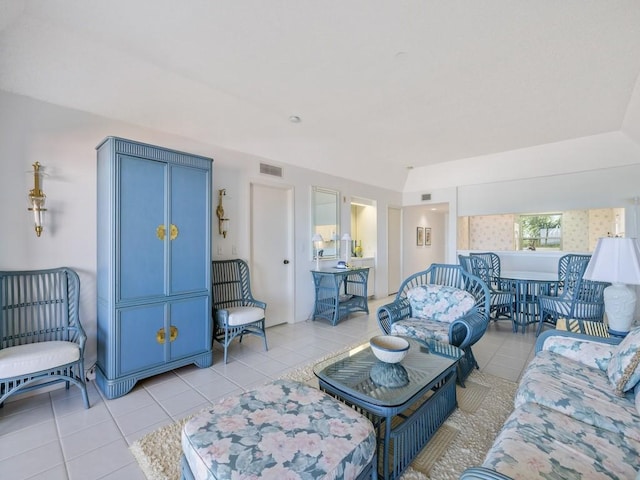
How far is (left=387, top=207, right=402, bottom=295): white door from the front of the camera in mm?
6527

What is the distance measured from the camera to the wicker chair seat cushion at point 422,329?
2553 millimetres

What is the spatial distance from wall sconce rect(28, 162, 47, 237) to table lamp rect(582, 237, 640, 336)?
14.2ft

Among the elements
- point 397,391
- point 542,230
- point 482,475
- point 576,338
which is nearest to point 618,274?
point 576,338

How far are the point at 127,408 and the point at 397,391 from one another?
205 centimetres

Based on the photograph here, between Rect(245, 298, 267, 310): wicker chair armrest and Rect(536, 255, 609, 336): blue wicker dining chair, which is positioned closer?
Rect(536, 255, 609, 336): blue wicker dining chair

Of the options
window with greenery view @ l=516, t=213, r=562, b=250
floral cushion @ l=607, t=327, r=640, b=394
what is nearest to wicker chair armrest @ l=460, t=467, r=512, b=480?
floral cushion @ l=607, t=327, r=640, b=394

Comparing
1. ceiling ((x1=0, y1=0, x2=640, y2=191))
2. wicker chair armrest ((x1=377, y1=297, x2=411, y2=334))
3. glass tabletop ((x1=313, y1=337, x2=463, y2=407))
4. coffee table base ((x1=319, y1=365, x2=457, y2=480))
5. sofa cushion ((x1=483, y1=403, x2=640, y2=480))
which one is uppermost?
ceiling ((x1=0, y1=0, x2=640, y2=191))

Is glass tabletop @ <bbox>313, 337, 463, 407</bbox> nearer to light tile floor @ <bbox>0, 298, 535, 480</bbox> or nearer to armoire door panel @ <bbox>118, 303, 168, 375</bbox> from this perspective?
light tile floor @ <bbox>0, 298, 535, 480</bbox>

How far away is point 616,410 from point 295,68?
10.0 feet

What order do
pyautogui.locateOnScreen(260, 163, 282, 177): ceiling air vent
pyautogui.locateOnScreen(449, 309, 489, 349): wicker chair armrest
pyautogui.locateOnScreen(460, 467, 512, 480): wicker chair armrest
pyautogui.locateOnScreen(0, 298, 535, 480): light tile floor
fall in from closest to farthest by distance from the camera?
pyautogui.locateOnScreen(460, 467, 512, 480): wicker chair armrest → pyautogui.locateOnScreen(0, 298, 535, 480): light tile floor → pyautogui.locateOnScreen(449, 309, 489, 349): wicker chair armrest → pyautogui.locateOnScreen(260, 163, 282, 177): ceiling air vent

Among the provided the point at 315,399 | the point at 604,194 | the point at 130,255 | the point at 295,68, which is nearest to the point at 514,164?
the point at 604,194

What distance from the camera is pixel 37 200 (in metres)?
2.30

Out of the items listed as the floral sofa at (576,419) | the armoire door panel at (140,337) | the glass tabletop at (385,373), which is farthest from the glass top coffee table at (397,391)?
the armoire door panel at (140,337)

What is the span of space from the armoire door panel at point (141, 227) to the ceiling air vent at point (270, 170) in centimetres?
153
